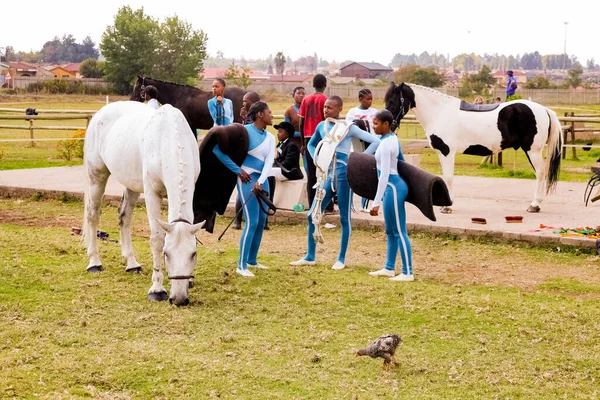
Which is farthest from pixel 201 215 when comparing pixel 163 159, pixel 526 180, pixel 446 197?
pixel 526 180

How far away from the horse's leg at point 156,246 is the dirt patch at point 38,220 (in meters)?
4.17

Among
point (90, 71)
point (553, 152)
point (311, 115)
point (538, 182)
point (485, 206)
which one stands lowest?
point (485, 206)

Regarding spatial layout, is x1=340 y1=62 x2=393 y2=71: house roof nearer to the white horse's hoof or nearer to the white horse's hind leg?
the white horse's hind leg

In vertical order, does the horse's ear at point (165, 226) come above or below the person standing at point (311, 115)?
below

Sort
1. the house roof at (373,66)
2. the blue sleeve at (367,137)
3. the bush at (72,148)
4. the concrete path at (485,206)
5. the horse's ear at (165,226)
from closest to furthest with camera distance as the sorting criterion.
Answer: the horse's ear at (165,226) < the blue sleeve at (367,137) < the concrete path at (485,206) < the bush at (72,148) < the house roof at (373,66)

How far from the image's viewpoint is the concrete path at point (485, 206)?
10469 millimetres

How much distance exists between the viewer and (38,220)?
12.0 metres

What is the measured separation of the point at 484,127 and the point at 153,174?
600cm

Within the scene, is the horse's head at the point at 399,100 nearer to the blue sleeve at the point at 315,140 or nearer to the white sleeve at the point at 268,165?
the blue sleeve at the point at 315,140

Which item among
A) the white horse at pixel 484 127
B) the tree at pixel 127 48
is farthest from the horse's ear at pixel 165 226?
the tree at pixel 127 48

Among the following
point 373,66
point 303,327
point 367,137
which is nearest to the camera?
point 303,327

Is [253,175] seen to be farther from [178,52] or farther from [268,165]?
[178,52]

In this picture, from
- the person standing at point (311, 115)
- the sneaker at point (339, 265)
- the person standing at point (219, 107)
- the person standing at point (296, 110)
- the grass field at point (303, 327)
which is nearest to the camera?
the grass field at point (303, 327)

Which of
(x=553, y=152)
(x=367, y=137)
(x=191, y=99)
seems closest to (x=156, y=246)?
(x=367, y=137)
